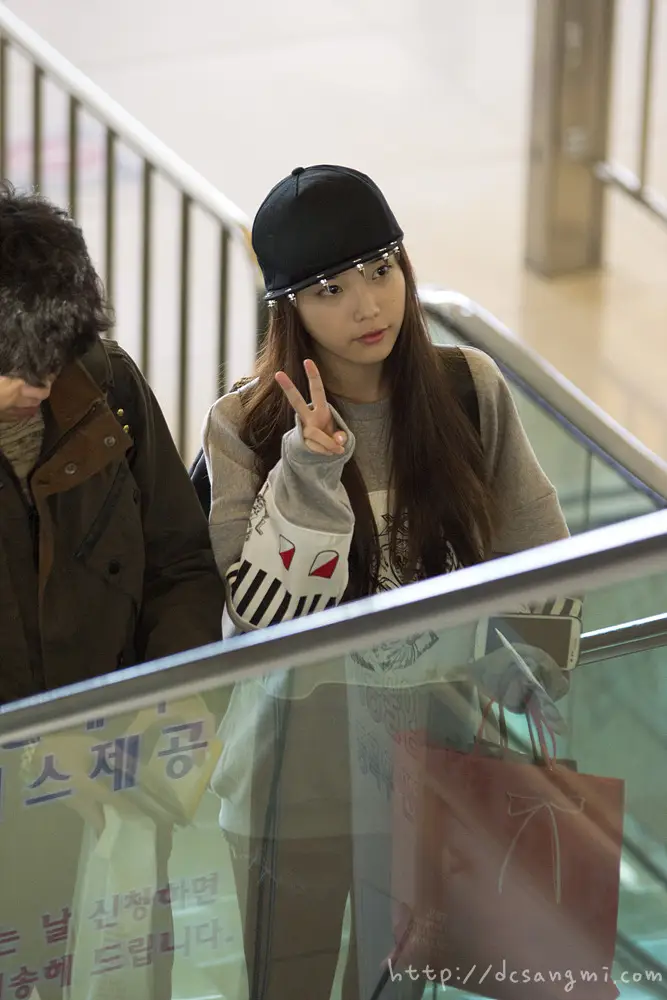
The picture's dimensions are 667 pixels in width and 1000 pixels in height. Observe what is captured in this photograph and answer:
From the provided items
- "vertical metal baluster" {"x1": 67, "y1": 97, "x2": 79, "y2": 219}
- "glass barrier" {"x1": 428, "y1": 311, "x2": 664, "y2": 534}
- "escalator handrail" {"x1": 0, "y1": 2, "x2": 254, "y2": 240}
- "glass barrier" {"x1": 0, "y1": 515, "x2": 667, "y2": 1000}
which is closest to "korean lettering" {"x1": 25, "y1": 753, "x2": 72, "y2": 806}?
"glass barrier" {"x1": 0, "y1": 515, "x2": 667, "y2": 1000}

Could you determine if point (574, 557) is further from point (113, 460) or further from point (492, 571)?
point (113, 460)

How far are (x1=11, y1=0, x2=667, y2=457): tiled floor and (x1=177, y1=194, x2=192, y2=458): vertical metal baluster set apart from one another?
1705 millimetres

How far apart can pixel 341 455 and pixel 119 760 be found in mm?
518

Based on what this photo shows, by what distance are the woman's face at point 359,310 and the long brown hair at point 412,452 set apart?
4 cm

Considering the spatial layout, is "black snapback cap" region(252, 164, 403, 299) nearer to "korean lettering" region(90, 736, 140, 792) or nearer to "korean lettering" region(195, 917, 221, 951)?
"korean lettering" region(90, 736, 140, 792)

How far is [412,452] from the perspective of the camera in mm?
2104

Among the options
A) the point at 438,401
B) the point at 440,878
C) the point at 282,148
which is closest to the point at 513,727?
the point at 440,878

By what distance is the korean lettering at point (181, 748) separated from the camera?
5.63ft

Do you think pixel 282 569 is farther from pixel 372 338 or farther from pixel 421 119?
pixel 421 119

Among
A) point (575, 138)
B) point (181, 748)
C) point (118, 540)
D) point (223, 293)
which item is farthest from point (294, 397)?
point (575, 138)

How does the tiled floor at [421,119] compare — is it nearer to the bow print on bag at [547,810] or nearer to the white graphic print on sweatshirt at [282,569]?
the white graphic print on sweatshirt at [282,569]

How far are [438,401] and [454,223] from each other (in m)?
4.55

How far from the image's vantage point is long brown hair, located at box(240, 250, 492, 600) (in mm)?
2092

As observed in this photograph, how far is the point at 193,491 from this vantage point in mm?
2109
